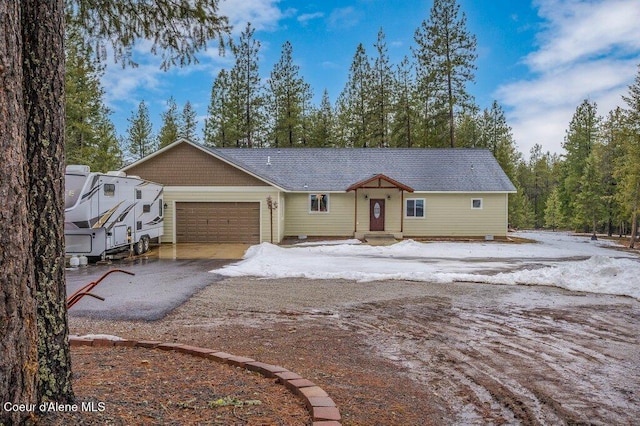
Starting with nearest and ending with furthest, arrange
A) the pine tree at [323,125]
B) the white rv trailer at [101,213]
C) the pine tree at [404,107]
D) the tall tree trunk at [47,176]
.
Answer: the tall tree trunk at [47,176], the white rv trailer at [101,213], the pine tree at [404,107], the pine tree at [323,125]

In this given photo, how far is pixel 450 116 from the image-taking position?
112ft

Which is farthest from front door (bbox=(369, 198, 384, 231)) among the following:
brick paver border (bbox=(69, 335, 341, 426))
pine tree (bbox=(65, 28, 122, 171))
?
brick paver border (bbox=(69, 335, 341, 426))

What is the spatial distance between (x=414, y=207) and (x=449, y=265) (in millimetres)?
10327

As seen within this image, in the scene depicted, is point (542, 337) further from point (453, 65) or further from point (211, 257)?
point (453, 65)

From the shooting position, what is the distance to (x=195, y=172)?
21.5 m

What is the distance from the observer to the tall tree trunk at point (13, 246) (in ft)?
7.45

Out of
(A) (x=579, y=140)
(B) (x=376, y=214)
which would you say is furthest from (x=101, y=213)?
(A) (x=579, y=140)

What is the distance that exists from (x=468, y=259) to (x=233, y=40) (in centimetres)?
1272

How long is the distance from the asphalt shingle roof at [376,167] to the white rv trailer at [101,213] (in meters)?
8.31

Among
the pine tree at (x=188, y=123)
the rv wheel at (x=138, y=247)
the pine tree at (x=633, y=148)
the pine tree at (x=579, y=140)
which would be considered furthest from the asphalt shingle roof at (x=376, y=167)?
the pine tree at (x=579, y=140)

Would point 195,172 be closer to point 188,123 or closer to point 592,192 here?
point 188,123

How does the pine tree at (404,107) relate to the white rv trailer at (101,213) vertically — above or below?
above

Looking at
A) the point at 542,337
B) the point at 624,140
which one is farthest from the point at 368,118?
the point at 542,337

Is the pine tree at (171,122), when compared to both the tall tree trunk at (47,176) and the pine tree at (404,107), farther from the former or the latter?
the tall tree trunk at (47,176)
